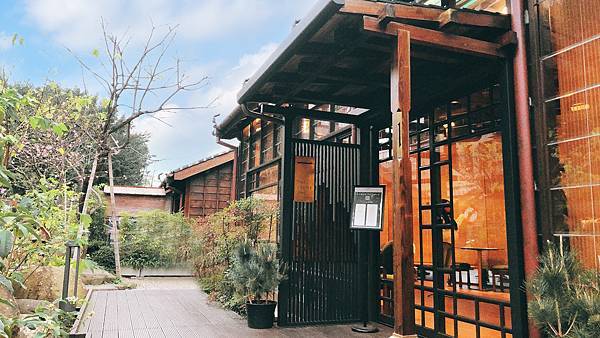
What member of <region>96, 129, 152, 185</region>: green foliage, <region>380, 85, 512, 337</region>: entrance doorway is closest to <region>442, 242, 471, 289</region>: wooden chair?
<region>380, 85, 512, 337</region>: entrance doorway

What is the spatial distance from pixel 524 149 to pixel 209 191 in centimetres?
1102

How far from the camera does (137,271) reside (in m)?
11.1

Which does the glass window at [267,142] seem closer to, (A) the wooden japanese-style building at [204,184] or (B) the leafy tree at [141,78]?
(B) the leafy tree at [141,78]

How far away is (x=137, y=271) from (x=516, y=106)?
32.9 ft

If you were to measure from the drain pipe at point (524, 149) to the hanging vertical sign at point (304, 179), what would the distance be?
2.66 metres

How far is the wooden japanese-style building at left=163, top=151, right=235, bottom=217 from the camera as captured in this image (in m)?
13.0

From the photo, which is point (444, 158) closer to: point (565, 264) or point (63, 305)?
point (565, 264)

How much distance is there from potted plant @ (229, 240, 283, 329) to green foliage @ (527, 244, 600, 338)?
2958mm

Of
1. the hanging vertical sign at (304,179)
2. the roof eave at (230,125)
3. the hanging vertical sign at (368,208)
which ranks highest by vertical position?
the roof eave at (230,125)

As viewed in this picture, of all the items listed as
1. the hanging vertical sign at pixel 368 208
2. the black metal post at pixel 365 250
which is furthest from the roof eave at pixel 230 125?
the hanging vertical sign at pixel 368 208

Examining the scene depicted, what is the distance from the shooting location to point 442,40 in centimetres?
335

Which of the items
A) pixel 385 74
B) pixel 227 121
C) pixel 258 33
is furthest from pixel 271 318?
pixel 258 33

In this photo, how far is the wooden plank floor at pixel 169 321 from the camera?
485 cm

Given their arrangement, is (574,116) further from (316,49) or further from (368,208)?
(368,208)
